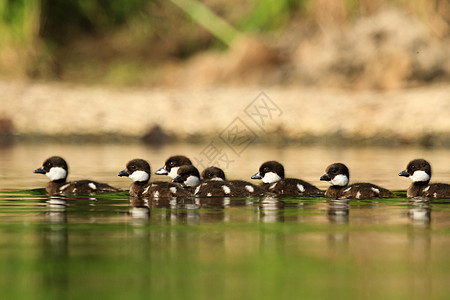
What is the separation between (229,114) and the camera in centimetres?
1755

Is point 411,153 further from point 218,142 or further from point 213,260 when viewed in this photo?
point 213,260

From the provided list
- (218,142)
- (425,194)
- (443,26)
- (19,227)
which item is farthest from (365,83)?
(19,227)

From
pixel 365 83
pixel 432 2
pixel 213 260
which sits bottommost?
pixel 213 260

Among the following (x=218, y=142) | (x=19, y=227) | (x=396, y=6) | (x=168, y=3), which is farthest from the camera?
(x=168, y=3)

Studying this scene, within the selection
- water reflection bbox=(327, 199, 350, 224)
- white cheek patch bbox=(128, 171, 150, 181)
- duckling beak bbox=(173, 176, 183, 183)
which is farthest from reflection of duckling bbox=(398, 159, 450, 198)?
white cheek patch bbox=(128, 171, 150, 181)

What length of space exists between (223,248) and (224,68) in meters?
14.3

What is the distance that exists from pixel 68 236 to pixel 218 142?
11.2 metres

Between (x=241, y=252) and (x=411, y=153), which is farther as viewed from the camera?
(x=411, y=153)

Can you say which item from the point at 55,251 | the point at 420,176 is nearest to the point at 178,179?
the point at 420,176

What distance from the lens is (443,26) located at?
18.8 m

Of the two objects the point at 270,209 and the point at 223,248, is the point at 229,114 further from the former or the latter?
the point at 223,248

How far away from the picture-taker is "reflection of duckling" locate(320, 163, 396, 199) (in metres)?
8.88

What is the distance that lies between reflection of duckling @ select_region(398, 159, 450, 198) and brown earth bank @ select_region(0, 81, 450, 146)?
7207 millimetres

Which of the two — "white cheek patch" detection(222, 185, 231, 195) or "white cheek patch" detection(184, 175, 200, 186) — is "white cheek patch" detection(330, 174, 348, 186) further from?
"white cheek patch" detection(184, 175, 200, 186)
